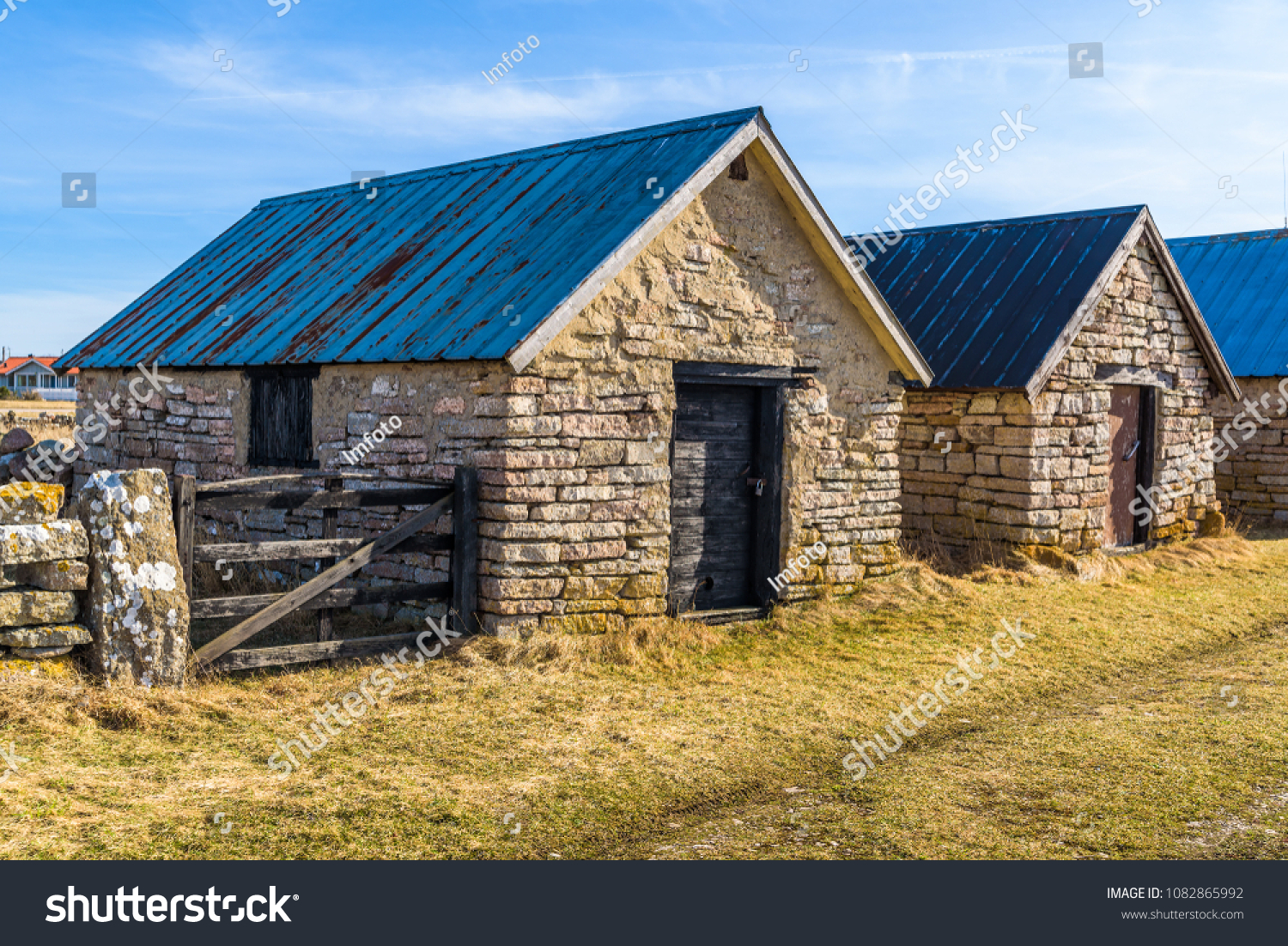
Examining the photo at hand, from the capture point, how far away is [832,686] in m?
8.80

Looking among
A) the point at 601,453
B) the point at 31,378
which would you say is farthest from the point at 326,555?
the point at 31,378

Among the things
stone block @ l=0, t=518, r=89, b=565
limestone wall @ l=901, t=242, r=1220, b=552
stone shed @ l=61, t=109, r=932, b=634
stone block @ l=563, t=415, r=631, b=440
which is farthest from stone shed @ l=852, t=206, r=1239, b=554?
stone block @ l=0, t=518, r=89, b=565

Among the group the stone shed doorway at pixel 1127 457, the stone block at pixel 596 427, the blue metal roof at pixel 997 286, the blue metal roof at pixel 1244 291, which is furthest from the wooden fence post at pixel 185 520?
the blue metal roof at pixel 1244 291

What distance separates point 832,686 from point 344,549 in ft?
12.9

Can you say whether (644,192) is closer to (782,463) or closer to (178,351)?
(782,463)

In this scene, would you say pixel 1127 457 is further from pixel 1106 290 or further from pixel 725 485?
pixel 725 485

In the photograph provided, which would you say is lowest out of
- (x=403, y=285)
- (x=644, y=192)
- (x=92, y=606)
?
(x=92, y=606)

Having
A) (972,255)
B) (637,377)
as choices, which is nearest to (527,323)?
(637,377)

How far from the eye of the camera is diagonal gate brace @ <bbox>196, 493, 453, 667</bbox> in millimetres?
7699

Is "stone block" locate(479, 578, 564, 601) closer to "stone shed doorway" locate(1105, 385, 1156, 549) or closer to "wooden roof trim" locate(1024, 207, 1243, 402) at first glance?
"wooden roof trim" locate(1024, 207, 1243, 402)

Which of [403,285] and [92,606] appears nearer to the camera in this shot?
[92,606]

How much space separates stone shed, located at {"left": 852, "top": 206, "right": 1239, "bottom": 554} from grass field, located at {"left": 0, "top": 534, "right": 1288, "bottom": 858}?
13.6 ft

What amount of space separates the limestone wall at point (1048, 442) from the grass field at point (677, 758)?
390 centimetres

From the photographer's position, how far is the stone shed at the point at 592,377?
9.24 meters
